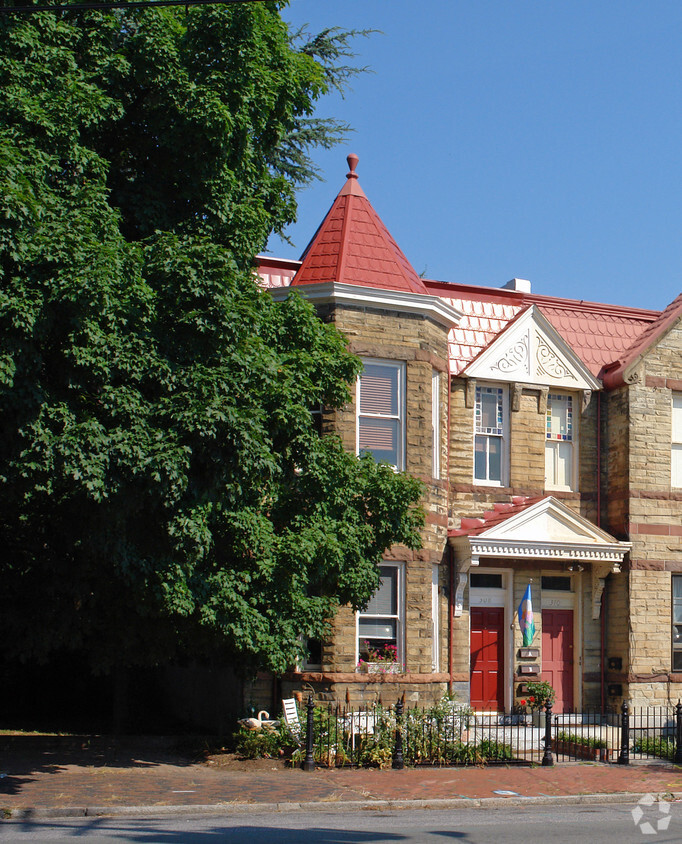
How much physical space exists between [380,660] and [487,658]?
3.23 metres

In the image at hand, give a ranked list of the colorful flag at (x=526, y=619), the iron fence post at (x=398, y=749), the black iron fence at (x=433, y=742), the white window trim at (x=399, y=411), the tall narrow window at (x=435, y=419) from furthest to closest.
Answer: the colorful flag at (x=526, y=619)
the tall narrow window at (x=435, y=419)
the white window trim at (x=399, y=411)
the black iron fence at (x=433, y=742)
the iron fence post at (x=398, y=749)

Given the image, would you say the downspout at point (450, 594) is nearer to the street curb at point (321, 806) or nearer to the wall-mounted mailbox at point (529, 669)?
the wall-mounted mailbox at point (529, 669)

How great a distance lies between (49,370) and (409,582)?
850cm

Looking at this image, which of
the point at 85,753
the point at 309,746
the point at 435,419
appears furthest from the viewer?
the point at 435,419

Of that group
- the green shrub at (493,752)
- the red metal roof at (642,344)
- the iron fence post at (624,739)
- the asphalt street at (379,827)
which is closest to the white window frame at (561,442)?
the red metal roof at (642,344)

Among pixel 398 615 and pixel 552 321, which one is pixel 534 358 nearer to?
pixel 552 321

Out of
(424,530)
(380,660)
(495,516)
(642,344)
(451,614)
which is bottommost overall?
(380,660)

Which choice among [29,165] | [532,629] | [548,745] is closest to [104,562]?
[29,165]

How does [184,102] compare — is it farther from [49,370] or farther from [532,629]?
[532,629]

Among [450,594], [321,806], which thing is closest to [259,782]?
[321,806]

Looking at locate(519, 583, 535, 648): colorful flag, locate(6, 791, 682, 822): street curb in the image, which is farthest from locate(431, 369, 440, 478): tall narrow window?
locate(6, 791, 682, 822): street curb

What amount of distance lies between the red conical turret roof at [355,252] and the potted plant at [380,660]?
6.54 m

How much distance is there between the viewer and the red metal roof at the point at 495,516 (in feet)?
63.3

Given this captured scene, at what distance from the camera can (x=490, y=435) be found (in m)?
20.7
